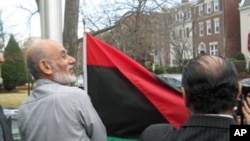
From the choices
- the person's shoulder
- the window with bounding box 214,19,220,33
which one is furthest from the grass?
the window with bounding box 214,19,220,33

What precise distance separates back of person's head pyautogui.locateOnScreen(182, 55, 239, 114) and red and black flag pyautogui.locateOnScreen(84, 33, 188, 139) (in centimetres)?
137

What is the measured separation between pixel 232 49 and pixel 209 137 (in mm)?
51744

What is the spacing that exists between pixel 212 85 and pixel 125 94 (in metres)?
1.69

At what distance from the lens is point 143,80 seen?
10.9ft

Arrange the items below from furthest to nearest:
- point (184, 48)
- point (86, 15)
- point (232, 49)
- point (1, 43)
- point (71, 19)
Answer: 1. point (232, 49)
2. point (184, 48)
3. point (1, 43)
4. point (86, 15)
5. point (71, 19)

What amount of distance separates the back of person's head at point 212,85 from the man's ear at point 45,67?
46.2 inches

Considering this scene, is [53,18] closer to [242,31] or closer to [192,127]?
[192,127]

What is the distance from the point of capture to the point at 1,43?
1959 cm

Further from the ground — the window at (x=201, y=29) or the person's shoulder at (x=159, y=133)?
the window at (x=201, y=29)

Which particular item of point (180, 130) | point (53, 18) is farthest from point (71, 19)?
point (180, 130)

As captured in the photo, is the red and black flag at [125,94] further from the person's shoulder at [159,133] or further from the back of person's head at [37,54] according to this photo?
the person's shoulder at [159,133]

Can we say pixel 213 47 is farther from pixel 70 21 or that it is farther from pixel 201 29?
pixel 70 21

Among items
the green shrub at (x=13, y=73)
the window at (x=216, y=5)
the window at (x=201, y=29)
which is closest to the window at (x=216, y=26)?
the window at (x=216, y=5)

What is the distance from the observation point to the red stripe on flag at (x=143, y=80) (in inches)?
121
